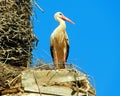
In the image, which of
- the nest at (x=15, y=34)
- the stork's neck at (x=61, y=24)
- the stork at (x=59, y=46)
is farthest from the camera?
the stork's neck at (x=61, y=24)

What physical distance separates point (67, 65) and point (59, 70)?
0.72 feet

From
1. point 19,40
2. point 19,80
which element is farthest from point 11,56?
point 19,80

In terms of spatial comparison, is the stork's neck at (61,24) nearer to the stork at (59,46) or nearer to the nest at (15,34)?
the stork at (59,46)

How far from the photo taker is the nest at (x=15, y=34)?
11820 mm

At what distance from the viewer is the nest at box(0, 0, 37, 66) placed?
11820 millimetres

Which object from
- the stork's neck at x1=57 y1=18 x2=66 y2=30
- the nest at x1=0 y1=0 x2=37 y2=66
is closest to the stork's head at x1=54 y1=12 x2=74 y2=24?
the stork's neck at x1=57 y1=18 x2=66 y2=30

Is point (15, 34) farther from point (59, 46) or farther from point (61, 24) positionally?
point (61, 24)

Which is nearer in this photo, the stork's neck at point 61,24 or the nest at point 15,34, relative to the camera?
the nest at point 15,34

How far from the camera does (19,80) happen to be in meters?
10.0

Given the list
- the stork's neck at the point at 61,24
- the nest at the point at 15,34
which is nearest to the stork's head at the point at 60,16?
the stork's neck at the point at 61,24

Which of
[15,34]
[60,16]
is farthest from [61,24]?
[15,34]

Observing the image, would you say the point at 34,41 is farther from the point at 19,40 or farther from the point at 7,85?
the point at 7,85

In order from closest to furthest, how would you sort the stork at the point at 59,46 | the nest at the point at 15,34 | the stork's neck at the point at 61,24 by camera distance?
the nest at the point at 15,34, the stork at the point at 59,46, the stork's neck at the point at 61,24

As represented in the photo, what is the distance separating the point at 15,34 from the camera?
12195 millimetres
